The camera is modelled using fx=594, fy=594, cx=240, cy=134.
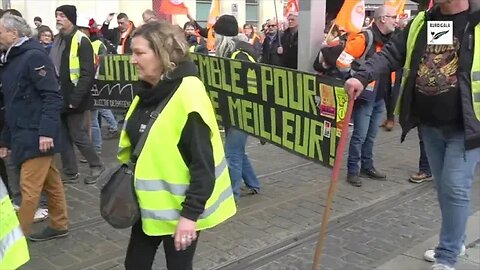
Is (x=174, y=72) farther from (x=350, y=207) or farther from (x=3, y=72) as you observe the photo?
(x=350, y=207)

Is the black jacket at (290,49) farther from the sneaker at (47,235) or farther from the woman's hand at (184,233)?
the woman's hand at (184,233)

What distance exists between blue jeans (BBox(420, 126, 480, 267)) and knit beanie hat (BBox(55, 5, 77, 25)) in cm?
393

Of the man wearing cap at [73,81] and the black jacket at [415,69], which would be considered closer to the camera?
the black jacket at [415,69]

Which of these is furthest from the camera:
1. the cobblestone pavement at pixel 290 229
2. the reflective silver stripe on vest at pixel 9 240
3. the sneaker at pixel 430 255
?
the cobblestone pavement at pixel 290 229

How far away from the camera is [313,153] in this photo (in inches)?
179

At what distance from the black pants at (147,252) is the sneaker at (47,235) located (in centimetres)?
207

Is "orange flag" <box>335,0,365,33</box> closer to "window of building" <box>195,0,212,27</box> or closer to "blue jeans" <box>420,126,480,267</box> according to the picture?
"blue jeans" <box>420,126,480,267</box>

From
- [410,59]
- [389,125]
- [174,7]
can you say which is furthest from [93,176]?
[389,125]

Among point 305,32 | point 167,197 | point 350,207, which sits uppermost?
point 305,32

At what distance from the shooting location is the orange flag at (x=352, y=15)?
19.0 ft

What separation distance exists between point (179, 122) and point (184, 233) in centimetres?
50

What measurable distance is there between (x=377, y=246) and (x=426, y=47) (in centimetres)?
169

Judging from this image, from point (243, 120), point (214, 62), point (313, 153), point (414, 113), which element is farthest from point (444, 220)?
point (214, 62)

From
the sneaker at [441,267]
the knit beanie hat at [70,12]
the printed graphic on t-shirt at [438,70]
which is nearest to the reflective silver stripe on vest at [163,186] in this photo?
the printed graphic on t-shirt at [438,70]
